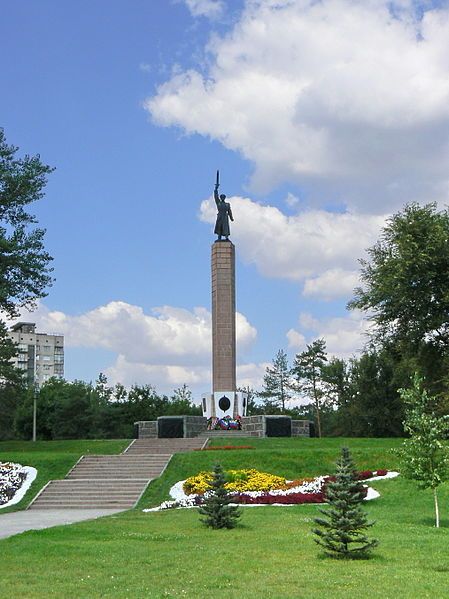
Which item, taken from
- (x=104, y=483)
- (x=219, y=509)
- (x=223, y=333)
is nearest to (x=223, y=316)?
(x=223, y=333)

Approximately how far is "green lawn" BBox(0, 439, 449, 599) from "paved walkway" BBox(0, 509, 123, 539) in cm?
145

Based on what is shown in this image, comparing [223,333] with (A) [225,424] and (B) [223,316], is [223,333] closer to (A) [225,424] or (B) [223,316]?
(B) [223,316]

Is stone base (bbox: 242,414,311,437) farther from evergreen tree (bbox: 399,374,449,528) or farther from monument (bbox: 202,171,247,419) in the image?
evergreen tree (bbox: 399,374,449,528)

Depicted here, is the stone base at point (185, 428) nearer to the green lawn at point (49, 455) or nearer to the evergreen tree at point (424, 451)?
the green lawn at point (49, 455)

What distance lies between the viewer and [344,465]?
43.6 feet

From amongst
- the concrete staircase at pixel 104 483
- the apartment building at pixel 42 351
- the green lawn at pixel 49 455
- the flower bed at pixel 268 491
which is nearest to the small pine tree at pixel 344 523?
the flower bed at pixel 268 491

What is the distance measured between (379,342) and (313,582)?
33101mm

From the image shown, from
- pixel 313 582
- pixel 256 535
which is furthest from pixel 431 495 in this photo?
pixel 313 582

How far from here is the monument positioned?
4300cm

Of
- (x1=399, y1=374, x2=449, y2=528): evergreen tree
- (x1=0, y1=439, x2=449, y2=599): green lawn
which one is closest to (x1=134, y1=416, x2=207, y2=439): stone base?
(x1=0, y1=439, x2=449, y2=599): green lawn

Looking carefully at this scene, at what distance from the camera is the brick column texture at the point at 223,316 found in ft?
144

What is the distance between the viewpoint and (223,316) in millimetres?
44844

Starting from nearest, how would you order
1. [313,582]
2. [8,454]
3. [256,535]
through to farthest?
[313,582]
[256,535]
[8,454]

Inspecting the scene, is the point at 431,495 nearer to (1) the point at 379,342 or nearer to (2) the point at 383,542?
(2) the point at 383,542
